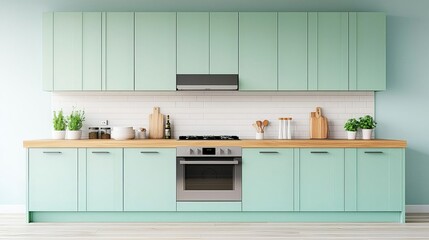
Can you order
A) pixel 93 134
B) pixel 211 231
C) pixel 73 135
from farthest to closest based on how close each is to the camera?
1. pixel 93 134
2. pixel 73 135
3. pixel 211 231

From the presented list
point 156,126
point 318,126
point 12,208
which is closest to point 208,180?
point 156,126

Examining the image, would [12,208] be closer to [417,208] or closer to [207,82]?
[207,82]

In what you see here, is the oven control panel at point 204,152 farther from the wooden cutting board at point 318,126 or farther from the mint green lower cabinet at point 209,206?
the wooden cutting board at point 318,126

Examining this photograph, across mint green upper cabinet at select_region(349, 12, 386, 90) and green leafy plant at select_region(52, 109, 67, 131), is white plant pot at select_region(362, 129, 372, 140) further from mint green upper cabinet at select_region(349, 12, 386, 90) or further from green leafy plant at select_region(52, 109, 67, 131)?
green leafy plant at select_region(52, 109, 67, 131)

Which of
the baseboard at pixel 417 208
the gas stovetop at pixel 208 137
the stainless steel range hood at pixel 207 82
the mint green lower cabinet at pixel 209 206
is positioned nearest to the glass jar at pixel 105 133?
the gas stovetop at pixel 208 137

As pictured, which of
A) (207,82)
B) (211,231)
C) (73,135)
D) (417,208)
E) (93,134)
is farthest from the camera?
(417,208)

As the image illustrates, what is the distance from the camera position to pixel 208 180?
448 cm

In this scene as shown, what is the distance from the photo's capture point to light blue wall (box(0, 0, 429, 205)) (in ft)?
16.7

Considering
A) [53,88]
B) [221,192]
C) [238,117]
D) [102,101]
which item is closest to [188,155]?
[221,192]

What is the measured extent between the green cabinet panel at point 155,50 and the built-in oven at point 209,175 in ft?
2.80

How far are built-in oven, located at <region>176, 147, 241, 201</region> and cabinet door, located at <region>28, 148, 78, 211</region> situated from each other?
1114mm

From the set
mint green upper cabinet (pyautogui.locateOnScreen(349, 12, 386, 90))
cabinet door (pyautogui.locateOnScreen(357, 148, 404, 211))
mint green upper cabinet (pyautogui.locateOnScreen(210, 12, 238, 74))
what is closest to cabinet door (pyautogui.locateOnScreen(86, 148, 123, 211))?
mint green upper cabinet (pyautogui.locateOnScreen(210, 12, 238, 74))

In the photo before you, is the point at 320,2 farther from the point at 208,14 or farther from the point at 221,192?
the point at 221,192

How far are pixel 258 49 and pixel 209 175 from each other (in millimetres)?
1504
